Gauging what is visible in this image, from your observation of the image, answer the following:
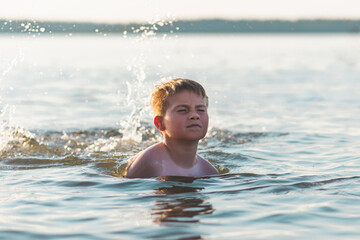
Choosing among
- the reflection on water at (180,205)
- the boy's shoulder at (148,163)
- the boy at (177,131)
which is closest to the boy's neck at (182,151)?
the boy at (177,131)

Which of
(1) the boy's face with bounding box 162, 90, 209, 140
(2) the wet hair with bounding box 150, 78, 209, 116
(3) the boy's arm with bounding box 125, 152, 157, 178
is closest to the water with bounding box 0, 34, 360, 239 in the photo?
(3) the boy's arm with bounding box 125, 152, 157, 178

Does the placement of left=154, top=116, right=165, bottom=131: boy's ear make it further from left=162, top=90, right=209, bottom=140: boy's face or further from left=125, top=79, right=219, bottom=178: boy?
left=162, top=90, right=209, bottom=140: boy's face

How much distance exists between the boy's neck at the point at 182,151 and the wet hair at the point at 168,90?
1.09ft

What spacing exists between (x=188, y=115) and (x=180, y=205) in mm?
1196

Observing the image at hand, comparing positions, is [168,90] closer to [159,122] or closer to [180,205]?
[159,122]

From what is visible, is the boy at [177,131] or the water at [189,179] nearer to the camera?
the water at [189,179]

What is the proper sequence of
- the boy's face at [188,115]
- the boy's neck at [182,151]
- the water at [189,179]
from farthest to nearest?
the boy's neck at [182,151], the boy's face at [188,115], the water at [189,179]

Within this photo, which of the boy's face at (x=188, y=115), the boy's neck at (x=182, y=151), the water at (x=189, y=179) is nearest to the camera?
the water at (x=189, y=179)

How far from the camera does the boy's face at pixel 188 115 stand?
616 centimetres

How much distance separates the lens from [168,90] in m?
6.31

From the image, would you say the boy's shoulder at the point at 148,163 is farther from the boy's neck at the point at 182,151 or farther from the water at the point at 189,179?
the water at the point at 189,179

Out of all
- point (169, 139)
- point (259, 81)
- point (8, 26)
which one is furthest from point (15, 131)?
point (259, 81)

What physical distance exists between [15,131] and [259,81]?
15.0m

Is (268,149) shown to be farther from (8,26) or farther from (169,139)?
(8,26)
